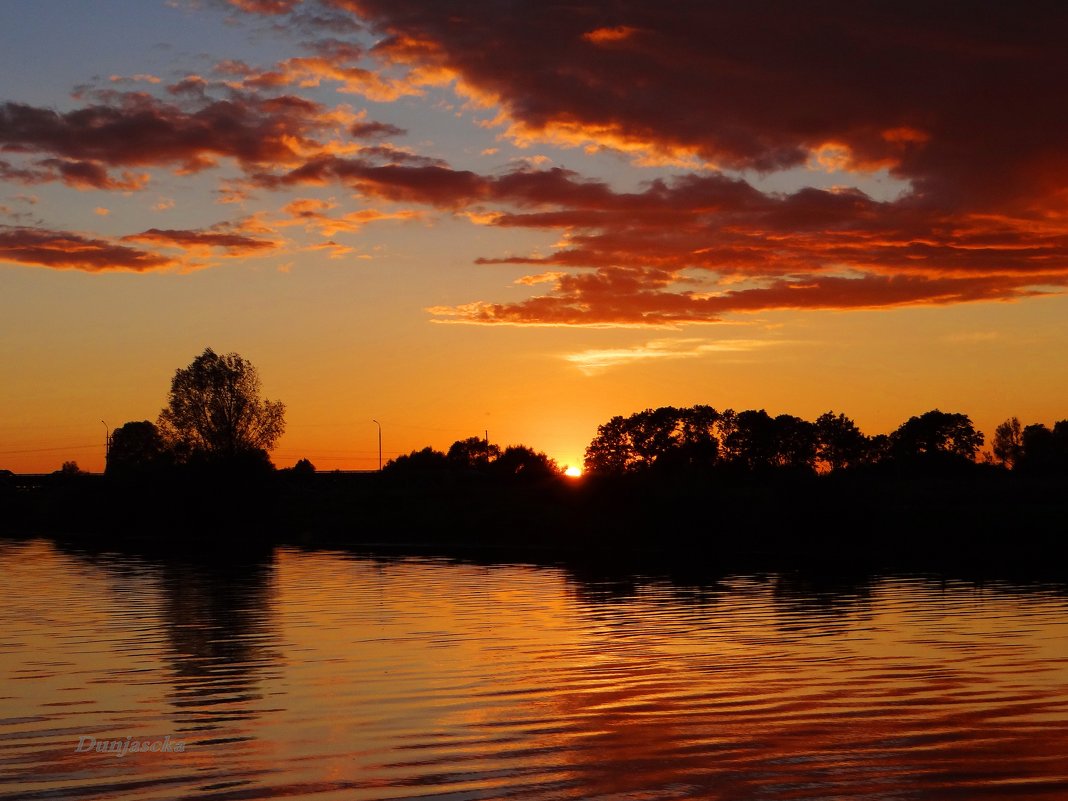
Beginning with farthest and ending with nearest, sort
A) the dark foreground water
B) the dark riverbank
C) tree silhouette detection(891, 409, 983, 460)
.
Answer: tree silhouette detection(891, 409, 983, 460) → the dark riverbank → the dark foreground water

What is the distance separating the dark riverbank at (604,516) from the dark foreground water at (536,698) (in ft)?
117

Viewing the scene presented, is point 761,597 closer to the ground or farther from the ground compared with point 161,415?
closer to the ground

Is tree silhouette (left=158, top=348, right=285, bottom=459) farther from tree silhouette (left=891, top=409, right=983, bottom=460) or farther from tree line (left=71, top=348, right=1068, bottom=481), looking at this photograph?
tree silhouette (left=891, top=409, right=983, bottom=460)

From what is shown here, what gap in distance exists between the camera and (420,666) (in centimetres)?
2588

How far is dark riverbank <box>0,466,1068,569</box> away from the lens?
263ft

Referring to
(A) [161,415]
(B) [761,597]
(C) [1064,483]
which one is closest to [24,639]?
(B) [761,597]

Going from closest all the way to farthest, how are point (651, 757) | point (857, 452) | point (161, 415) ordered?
point (651, 757)
point (161, 415)
point (857, 452)

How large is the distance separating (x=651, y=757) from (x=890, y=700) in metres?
6.98

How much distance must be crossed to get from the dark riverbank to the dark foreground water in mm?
35590

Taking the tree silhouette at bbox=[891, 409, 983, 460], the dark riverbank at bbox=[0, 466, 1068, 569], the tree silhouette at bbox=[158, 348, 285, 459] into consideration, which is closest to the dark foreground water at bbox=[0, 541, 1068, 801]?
the dark riverbank at bbox=[0, 466, 1068, 569]

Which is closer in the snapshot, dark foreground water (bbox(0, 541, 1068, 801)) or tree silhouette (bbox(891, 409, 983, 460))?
dark foreground water (bbox(0, 541, 1068, 801))

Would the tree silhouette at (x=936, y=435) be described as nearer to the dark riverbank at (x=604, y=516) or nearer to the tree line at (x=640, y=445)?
the tree line at (x=640, y=445)

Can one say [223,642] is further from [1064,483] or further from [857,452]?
[857,452]

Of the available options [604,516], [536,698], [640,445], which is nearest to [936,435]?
[640,445]
